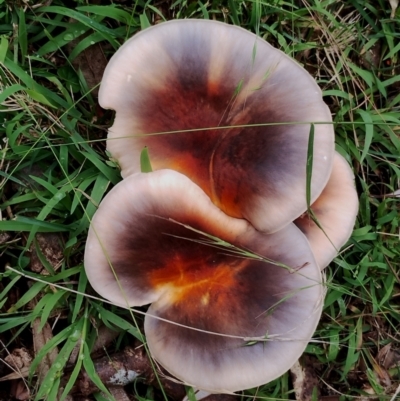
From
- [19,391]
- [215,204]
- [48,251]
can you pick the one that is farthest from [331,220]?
[19,391]

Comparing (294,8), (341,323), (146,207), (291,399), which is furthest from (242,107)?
(291,399)

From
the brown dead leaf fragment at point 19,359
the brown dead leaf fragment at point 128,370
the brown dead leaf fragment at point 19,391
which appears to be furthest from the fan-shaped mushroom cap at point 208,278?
the brown dead leaf fragment at point 19,391

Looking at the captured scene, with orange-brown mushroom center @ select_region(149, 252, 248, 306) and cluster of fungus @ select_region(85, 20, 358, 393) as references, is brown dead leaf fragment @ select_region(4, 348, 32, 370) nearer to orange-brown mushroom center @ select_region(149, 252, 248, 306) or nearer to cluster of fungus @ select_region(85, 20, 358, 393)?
cluster of fungus @ select_region(85, 20, 358, 393)

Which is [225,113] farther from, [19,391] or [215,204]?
[19,391]

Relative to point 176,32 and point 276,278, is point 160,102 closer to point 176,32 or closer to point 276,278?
point 176,32

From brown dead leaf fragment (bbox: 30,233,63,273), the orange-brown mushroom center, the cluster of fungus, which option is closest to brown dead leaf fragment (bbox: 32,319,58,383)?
brown dead leaf fragment (bbox: 30,233,63,273)
